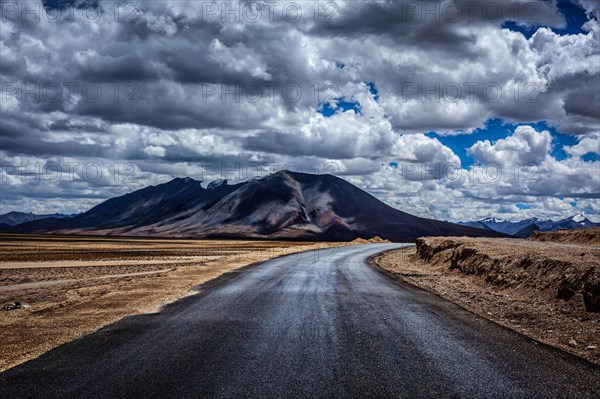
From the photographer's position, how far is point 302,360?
917 cm

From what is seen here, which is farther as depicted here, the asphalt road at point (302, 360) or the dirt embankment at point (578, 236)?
the dirt embankment at point (578, 236)

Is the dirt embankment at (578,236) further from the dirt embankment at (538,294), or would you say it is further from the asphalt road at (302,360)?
the asphalt road at (302,360)

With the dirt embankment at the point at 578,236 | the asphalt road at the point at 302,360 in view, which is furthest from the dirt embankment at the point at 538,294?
the dirt embankment at the point at 578,236

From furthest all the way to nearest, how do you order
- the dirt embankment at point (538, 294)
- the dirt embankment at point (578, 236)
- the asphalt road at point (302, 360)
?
the dirt embankment at point (578, 236) < the dirt embankment at point (538, 294) < the asphalt road at point (302, 360)

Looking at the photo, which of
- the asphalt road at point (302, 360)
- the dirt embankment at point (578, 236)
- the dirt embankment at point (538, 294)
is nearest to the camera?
the asphalt road at point (302, 360)

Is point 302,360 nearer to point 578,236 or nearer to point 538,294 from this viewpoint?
point 538,294

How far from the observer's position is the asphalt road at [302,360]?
7.54 metres

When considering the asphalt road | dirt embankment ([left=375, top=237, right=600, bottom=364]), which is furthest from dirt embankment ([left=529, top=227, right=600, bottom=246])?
the asphalt road

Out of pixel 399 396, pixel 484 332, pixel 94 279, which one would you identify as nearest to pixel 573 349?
pixel 484 332

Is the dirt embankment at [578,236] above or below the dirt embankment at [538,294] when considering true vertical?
above

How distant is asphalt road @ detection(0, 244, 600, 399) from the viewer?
7.54 m

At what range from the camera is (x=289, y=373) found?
8.35 m

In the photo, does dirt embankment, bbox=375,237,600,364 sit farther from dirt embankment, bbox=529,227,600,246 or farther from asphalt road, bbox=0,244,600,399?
dirt embankment, bbox=529,227,600,246

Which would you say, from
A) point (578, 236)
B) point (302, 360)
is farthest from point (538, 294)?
point (578, 236)
